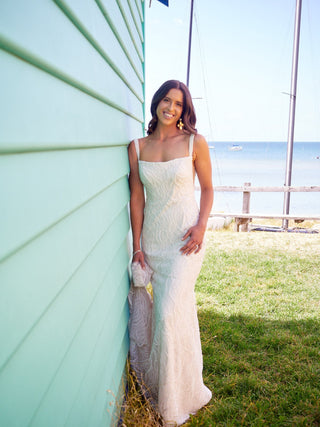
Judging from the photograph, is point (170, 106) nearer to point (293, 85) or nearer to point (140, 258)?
point (140, 258)

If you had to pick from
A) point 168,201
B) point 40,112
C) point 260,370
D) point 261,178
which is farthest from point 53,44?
point 261,178

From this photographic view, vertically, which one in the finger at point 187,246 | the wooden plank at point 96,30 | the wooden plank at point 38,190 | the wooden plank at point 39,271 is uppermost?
the wooden plank at point 96,30

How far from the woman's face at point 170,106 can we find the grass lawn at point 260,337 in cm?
206

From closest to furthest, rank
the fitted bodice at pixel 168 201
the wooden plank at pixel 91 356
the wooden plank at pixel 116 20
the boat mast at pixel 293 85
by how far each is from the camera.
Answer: the wooden plank at pixel 91 356
the wooden plank at pixel 116 20
the fitted bodice at pixel 168 201
the boat mast at pixel 293 85

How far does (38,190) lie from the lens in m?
0.89

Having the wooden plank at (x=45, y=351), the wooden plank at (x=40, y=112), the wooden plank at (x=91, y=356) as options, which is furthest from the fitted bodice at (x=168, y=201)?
the wooden plank at (x=45, y=351)

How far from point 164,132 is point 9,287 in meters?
2.19

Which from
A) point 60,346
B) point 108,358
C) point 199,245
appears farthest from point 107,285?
point 199,245

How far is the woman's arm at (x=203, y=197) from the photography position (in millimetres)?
2533

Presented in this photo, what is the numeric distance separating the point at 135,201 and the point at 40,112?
179 centimetres

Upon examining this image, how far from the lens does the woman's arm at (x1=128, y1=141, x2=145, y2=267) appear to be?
2.62 m

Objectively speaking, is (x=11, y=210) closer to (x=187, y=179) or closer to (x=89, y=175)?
(x=89, y=175)

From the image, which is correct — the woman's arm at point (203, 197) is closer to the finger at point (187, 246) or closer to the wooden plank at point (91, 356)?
the finger at point (187, 246)

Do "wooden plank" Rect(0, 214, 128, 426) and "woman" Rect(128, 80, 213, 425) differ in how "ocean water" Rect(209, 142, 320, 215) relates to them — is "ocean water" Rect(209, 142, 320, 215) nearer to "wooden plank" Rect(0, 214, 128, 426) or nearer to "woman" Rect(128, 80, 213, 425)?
"woman" Rect(128, 80, 213, 425)
